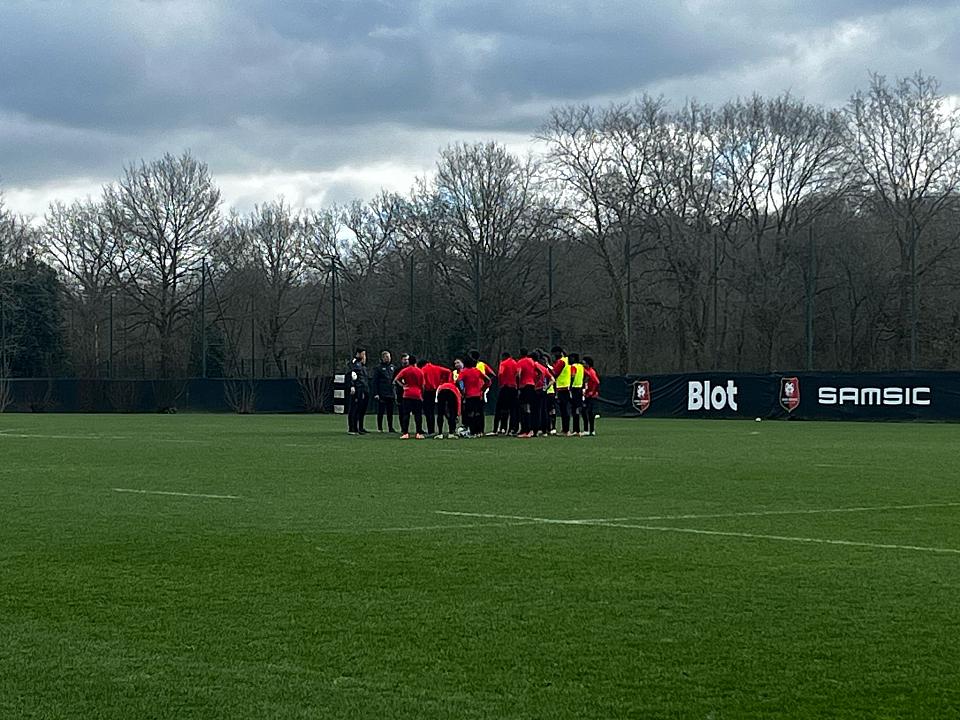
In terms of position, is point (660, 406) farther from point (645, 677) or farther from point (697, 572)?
point (645, 677)

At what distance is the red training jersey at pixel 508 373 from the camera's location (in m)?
30.9

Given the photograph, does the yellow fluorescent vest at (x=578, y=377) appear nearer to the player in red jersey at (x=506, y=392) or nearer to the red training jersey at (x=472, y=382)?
the player in red jersey at (x=506, y=392)

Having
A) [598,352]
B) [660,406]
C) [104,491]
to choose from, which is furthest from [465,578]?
[598,352]

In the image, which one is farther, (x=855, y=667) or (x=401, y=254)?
(x=401, y=254)

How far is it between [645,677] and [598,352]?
57.7 m

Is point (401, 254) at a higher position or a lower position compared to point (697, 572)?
higher

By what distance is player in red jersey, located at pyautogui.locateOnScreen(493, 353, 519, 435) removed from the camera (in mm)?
30984

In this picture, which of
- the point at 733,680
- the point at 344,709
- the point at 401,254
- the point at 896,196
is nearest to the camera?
the point at 344,709

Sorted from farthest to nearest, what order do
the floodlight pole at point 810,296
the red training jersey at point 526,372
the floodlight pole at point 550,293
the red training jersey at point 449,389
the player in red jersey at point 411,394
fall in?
the floodlight pole at point 550,293, the floodlight pole at point 810,296, the red training jersey at point 449,389, the red training jersey at point 526,372, the player in red jersey at point 411,394

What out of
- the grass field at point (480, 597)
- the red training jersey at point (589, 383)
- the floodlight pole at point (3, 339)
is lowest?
the grass field at point (480, 597)

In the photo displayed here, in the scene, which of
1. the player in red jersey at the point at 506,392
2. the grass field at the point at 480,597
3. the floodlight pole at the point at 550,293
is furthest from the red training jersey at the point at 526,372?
the floodlight pole at the point at 550,293

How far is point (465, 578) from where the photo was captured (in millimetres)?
9188

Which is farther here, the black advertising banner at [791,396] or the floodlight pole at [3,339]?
the floodlight pole at [3,339]

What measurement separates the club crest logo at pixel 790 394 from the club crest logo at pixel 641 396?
5111 mm
